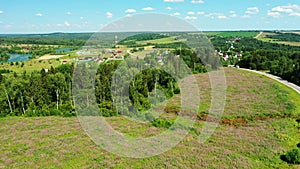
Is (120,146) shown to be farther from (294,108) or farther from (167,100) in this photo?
(294,108)

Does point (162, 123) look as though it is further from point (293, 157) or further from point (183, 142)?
point (293, 157)

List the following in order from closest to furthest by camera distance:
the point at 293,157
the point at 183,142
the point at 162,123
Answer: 1. the point at 293,157
2. the point at 183,142
3. the point at 162,123

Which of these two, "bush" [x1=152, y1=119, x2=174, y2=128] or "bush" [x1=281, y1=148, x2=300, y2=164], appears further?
"bush" [x1=152, y1=119, x2=174, y2=128]

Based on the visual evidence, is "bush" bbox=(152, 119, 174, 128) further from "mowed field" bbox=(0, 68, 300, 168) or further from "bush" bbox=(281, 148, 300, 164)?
"bush" bbox=(281, 148, 300, 164)

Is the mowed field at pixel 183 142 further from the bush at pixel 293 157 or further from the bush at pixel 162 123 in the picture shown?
the bush at pixel 162 123

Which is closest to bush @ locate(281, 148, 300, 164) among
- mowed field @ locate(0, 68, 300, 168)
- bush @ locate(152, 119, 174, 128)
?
mowed field @ locate(0, 68, 300, 168)

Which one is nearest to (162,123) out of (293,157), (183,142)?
(183,142)

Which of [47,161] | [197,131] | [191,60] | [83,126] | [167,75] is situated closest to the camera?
[47,161]

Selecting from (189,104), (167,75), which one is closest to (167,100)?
(189,104)
